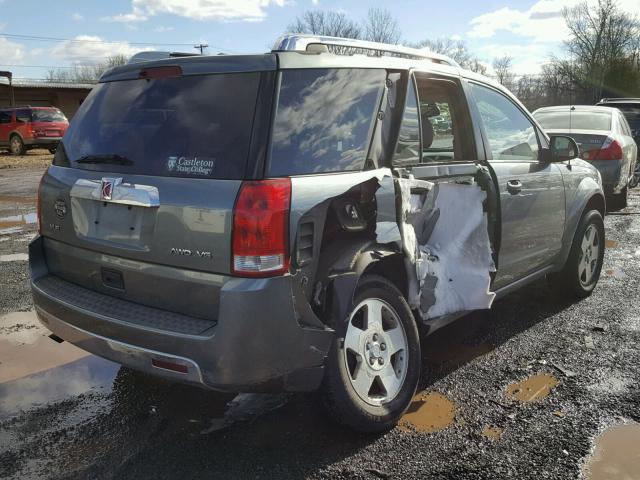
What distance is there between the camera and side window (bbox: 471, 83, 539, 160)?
4.12 metres

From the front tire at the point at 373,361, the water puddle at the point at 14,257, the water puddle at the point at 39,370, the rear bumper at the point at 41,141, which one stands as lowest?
the water puddle at the point at 39,370

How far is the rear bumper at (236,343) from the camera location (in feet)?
8.24

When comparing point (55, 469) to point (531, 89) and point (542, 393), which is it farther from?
point (531, 89)

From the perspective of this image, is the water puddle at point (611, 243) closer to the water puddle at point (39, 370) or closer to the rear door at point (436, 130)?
the rear door at point (436, 130)

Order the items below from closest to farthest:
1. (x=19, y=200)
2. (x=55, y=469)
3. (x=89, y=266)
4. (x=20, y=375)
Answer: (x=55, y=469), (x=89, y=266), (x=20, y=375), (x=19, y=200)

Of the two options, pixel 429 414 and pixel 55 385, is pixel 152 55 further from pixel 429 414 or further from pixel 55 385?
pixel 429 414

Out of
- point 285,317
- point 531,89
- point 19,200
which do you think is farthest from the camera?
point 531,89

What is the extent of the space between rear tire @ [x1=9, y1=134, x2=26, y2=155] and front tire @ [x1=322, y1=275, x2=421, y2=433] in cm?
2484

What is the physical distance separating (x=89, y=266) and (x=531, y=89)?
3028 inches

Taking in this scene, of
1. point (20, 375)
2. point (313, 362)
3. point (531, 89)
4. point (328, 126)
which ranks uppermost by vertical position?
point (531, 89)

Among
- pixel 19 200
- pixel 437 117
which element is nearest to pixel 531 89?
pixel 19 200

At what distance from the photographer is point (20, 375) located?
3.84 meters

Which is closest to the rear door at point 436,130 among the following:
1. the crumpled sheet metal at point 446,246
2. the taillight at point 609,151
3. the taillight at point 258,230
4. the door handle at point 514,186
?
the crumpled sheet metal at point 446,246

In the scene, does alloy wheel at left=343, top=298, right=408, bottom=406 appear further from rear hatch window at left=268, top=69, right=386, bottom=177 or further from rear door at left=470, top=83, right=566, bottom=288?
rear door at left=470, top=83, right=566, bottom=288
